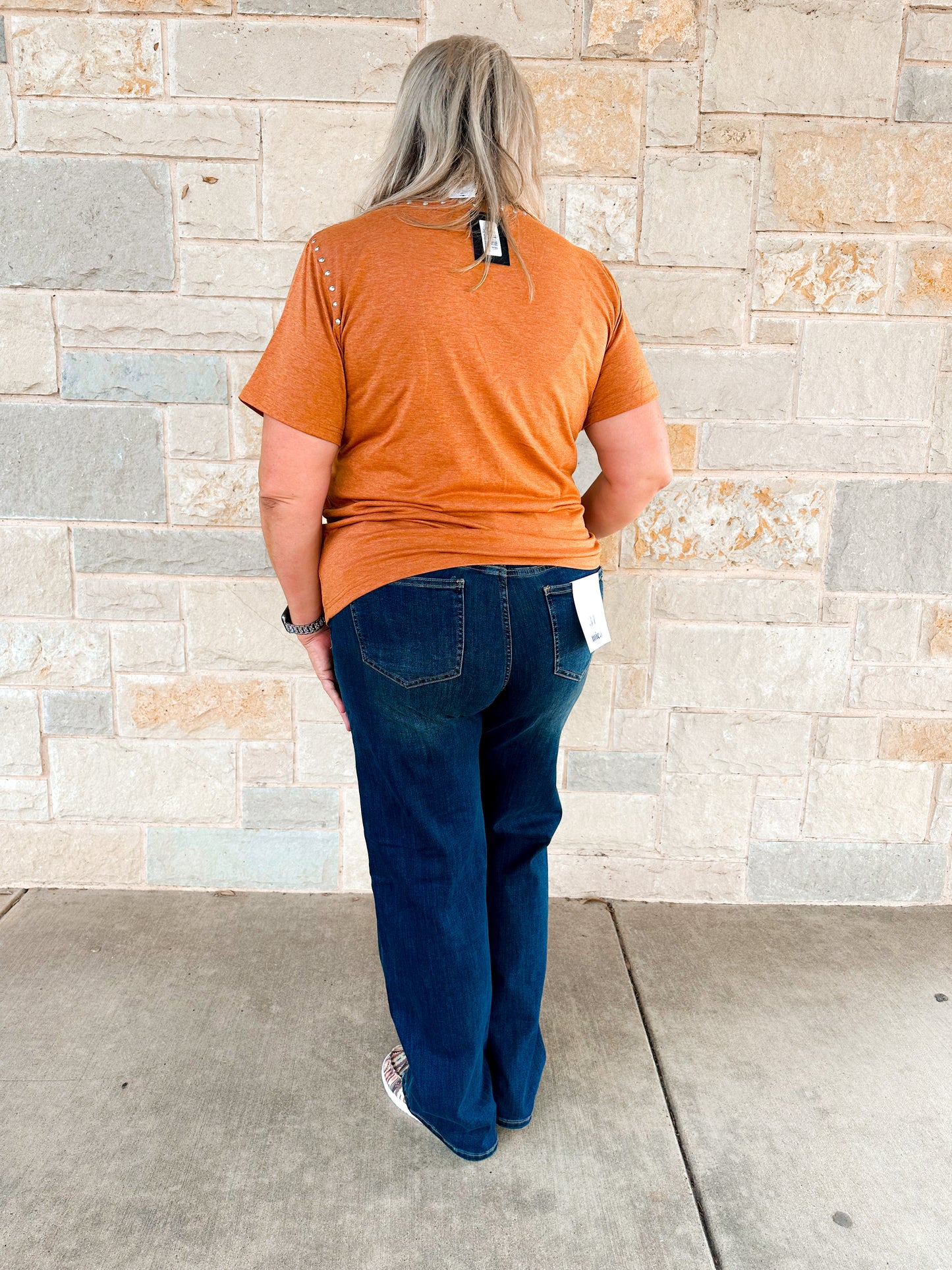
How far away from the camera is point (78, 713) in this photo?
2498 mm

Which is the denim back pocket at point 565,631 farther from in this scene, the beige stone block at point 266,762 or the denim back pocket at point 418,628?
the beige stone block at point 266,762

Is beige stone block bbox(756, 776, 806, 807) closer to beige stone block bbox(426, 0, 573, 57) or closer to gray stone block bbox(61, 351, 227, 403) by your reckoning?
gray stone block bbox(61, 351, 227, 403)

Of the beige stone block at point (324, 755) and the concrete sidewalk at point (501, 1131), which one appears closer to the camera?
the concrete sidewalk at point (501, 1131)

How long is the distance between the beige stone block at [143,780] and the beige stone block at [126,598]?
35cm

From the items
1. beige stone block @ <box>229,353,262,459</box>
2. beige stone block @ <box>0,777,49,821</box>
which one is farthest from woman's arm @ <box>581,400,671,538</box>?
beige stone block @ <box>0,777,49,821</box>

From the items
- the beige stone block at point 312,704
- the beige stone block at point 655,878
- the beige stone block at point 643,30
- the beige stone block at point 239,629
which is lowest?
the beige stone block at point 655,878

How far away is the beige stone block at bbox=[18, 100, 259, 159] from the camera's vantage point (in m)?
2.22

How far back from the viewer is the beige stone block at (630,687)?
8.11 feet

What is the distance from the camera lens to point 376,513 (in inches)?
57.2

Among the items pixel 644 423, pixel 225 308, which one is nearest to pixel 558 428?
pixel 644 423

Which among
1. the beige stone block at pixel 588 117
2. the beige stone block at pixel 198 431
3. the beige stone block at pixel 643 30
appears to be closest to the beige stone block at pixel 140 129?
the beige stone block at pixel 198 431

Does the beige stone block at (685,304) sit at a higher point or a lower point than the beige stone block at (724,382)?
higher

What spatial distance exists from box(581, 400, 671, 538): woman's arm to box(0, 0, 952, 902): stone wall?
1.79 feet

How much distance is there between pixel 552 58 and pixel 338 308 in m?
1.25
